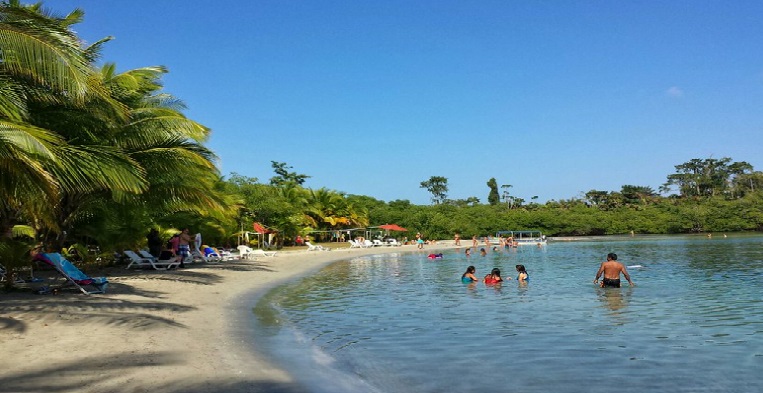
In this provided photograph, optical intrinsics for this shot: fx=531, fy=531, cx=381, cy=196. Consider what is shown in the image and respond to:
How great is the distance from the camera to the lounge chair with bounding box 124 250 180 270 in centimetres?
1862

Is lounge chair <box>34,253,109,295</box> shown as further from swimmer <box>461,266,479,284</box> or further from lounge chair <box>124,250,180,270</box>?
swimmer <box>461,266,479,284</box>

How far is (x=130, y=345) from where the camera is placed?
713cm

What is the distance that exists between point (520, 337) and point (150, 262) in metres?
14.6

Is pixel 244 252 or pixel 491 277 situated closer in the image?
pixel 491 277

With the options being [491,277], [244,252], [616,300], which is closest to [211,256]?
[244,252]

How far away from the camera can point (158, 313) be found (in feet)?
32.9

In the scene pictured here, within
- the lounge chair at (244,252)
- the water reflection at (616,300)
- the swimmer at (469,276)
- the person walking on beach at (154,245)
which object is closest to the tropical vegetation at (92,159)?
the person walking on beach at (154,245)

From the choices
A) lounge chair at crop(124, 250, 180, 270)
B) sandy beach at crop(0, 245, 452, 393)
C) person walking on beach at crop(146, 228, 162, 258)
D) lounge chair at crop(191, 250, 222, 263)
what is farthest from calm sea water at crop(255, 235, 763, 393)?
lounge chair at crop(191, 250, 222, 263)

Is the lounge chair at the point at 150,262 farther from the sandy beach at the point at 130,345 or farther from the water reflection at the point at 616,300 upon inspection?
the water reflection at the point at 616,300

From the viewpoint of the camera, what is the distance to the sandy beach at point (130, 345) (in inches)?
212

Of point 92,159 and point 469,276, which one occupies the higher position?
point 92,159

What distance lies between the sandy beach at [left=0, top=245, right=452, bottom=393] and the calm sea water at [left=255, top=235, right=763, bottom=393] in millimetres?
618

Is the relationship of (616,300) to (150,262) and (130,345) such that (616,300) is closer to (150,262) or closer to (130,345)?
(130,345)

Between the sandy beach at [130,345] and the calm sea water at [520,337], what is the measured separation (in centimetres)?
62
